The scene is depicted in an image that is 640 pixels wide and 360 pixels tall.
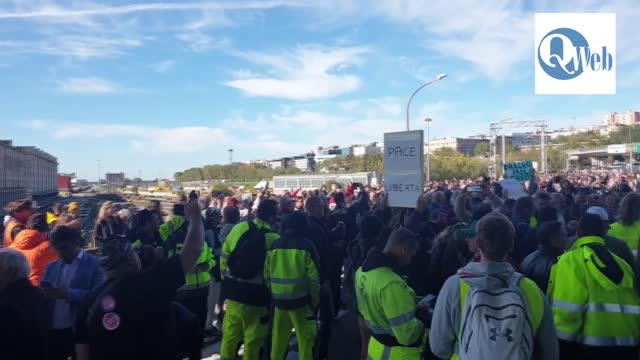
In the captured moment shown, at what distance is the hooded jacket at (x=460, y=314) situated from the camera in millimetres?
2695

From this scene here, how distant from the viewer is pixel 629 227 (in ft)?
17.5

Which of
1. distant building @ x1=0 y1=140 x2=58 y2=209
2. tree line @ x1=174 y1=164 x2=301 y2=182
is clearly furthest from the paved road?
tree line @ x1=174 y1=164 x2=301 y2=182

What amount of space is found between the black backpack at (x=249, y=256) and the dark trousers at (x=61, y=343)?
1633 mm

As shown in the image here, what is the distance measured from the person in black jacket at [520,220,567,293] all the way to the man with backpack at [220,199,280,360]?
2566mm

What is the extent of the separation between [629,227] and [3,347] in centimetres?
550

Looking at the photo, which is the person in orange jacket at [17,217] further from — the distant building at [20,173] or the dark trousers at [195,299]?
the distant building at [20,173]

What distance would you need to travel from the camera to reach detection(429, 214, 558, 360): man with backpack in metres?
2.65

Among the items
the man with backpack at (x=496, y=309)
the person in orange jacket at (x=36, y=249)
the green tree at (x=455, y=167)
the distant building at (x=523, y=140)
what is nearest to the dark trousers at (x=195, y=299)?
the person in orange jacket at (x=36, y=249)

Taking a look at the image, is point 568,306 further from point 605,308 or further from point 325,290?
point 325,290

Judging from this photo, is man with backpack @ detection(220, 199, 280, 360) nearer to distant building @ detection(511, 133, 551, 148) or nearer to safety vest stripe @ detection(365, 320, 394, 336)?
safety vest stripe @ detection(365, 320, 394, 336)

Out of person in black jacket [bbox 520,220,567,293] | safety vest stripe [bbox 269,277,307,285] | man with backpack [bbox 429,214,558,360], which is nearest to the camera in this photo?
man with backpack [bbox 429,214,558,360]

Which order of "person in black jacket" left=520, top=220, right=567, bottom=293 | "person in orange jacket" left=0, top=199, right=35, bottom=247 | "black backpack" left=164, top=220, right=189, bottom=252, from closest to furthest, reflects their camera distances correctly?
"person in black jacket" left=520, top=220, right=567, bottom=293, "black backpack" left=164, top=220, right=189, bottom=252, "person in orange jacket" left=0, top=199, right=35, bottom=247

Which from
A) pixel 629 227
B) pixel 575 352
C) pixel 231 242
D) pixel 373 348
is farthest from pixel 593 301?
pixel 231 242

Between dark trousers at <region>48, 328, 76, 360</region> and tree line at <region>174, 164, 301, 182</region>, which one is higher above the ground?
tree line at <region>174, 164, 301, 182</region>
